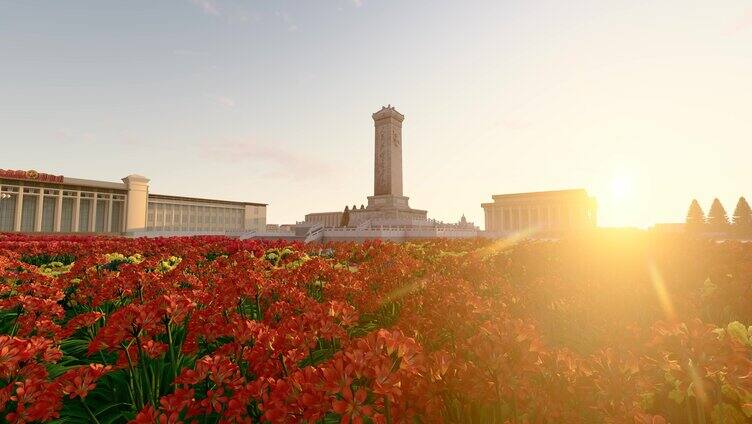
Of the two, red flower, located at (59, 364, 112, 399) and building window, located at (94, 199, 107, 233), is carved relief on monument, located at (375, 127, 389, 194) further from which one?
building window, located at (94, 199, 107, 233)

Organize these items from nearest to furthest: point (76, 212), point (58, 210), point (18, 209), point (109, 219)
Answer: point (18, 209) → point (58, 210) → point (76, 212) → point (109, 219)

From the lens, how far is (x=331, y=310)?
11.7ft

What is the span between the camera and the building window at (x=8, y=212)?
2370 inches

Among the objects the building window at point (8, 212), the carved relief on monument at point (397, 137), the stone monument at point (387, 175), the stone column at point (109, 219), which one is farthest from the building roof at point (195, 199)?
the carved relief on monument at point (397, 137)

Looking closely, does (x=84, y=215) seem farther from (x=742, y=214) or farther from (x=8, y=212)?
(x=742, y=214)

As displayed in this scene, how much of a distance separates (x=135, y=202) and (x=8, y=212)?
18.2 m

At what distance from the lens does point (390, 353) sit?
217 centimetres

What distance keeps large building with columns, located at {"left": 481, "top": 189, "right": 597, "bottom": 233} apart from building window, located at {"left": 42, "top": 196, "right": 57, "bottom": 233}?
8752cm

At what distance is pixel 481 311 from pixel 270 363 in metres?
1.96

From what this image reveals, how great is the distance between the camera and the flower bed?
2.06 metres

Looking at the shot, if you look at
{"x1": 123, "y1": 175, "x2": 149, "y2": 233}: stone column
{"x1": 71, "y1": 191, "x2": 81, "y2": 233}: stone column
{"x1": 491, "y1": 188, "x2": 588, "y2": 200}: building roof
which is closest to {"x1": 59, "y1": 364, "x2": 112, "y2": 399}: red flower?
{"x1": 123, "y1": 175, "x2": 149, "y2": 233}: stone column

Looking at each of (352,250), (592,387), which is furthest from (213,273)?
(592,387)

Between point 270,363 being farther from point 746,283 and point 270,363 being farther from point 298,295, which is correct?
point 746,283

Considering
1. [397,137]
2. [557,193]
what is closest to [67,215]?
[397,137]
